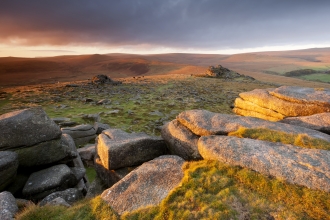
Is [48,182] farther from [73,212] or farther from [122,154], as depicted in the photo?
[122,154]

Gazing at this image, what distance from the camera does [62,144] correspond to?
1442cm

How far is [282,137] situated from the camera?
11.1 m

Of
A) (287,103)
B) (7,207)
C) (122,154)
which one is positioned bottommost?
(7,207)

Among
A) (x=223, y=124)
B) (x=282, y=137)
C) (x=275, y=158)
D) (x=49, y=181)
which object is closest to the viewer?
(x=275, y=158)

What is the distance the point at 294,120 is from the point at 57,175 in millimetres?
16247

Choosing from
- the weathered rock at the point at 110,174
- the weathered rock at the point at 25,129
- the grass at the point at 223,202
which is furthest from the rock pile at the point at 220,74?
the grass at the point at 223,202

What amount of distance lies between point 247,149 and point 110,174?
25.9 feet

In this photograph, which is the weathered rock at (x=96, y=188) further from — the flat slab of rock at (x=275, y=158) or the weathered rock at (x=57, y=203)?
the flat slab of rock at (x=275, y=158)

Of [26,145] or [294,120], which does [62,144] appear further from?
[294,120]

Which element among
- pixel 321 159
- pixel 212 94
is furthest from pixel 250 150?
pixel 212 94

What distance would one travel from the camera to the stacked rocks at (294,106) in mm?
14234

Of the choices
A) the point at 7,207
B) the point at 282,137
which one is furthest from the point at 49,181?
the point at 282,137

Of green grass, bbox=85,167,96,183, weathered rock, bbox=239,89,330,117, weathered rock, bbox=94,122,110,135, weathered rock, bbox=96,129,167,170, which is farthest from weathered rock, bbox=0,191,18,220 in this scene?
weathered rock, bbox=239,89,330,117

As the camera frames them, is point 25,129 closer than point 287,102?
Yes
